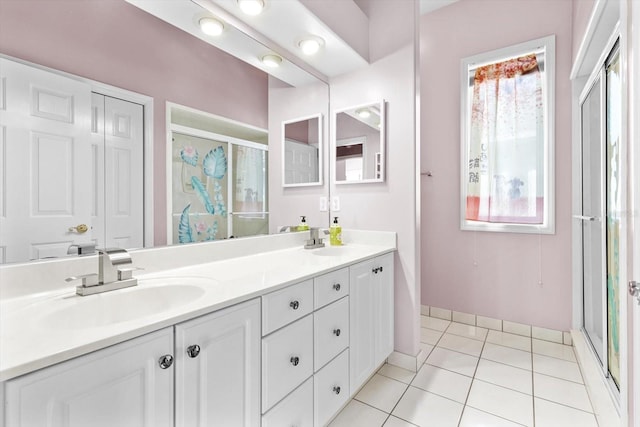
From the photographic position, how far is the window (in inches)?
94.6

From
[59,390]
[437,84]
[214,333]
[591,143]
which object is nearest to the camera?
[59,390]

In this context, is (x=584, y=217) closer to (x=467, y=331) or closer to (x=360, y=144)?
(x=467, y=331)

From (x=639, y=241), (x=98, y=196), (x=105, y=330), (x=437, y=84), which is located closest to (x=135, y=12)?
(x=98, y=196)

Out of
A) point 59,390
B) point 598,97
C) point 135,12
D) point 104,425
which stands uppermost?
point 135,12

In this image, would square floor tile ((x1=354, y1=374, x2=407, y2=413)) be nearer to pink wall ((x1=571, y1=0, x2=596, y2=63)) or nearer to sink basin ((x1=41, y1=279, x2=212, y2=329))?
sink basin ((x1=41, y1=279, x2=212, y2=329))

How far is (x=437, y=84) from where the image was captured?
9.37ft

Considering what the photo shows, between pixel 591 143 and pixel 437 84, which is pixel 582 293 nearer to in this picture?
pixel 591 143

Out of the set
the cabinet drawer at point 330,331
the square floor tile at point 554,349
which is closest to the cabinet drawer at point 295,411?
the cabinet drawer at point 330,331

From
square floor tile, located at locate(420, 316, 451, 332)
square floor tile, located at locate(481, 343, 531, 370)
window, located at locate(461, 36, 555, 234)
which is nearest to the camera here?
square floor tile, located at locate(481, 343, 531, 370)

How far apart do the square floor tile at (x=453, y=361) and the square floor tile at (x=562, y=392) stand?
36 cm

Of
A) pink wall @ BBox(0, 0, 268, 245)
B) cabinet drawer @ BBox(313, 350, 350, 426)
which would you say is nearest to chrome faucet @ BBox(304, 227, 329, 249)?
cabinet drawer @ BBox(313, 350, 350, 426)

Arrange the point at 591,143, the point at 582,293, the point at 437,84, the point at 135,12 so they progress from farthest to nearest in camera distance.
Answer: the point at 437,84 → the point at 582,293 → the point at 591,143 → the point at 135,12

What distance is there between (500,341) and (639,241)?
5.91 feet

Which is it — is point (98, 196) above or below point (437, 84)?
below
